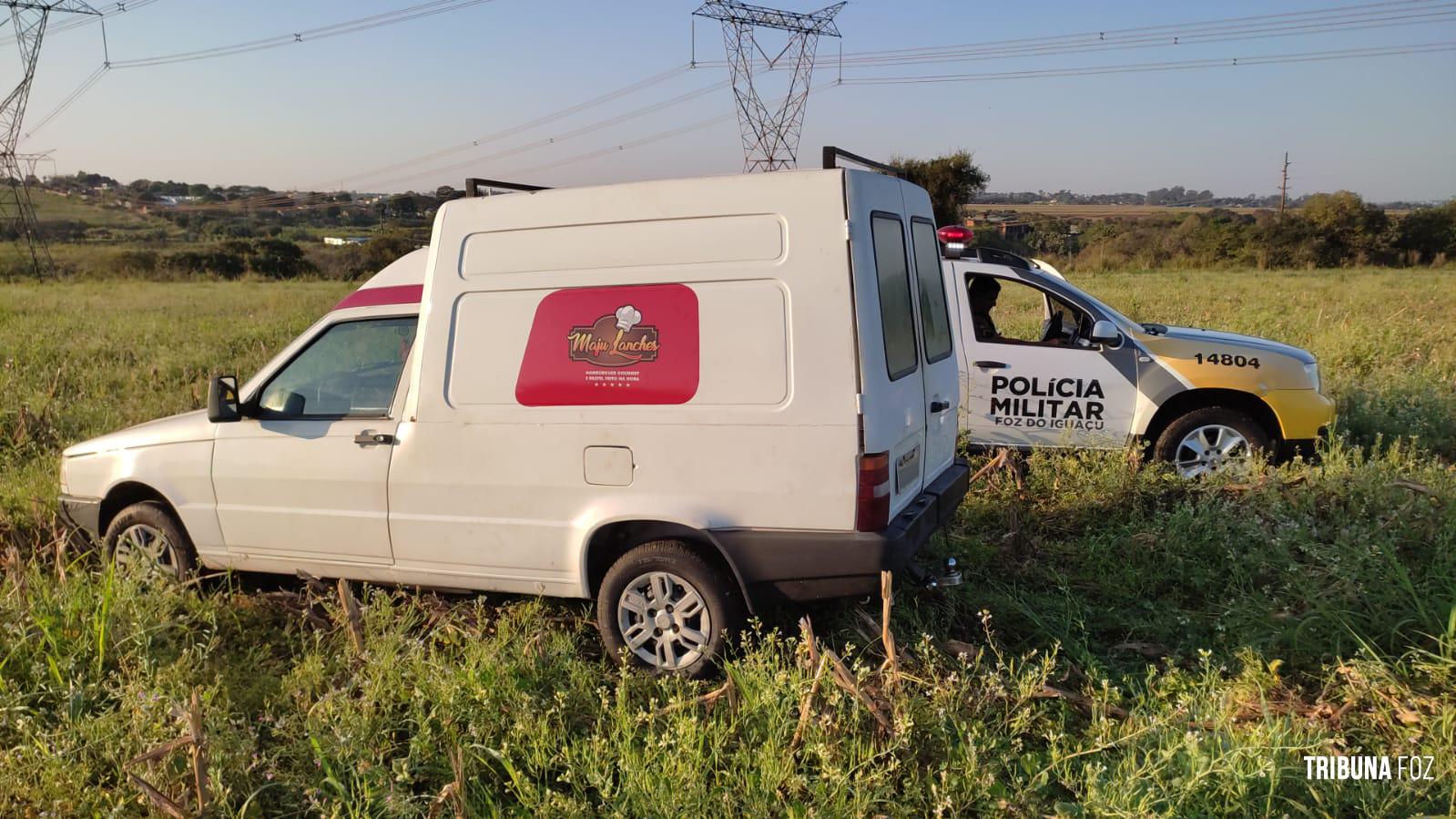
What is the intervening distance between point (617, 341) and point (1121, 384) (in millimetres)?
4346

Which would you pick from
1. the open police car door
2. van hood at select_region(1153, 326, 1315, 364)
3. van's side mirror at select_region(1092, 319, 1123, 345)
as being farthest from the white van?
van hood at select_region(1153, 326, 1315, 364)

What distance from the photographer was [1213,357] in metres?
6.41

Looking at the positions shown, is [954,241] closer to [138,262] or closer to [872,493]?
[872,493]

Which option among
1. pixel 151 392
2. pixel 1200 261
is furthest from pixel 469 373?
pixel 1200 261

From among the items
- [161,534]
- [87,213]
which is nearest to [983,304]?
[161,534]

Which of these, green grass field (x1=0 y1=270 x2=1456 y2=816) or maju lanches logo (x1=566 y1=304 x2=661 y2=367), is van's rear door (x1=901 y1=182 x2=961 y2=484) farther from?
maju lanches logo (x1=566 y1=304 x2=661 y2=367)

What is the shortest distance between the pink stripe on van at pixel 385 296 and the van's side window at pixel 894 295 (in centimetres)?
225

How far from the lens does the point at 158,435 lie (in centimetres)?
488

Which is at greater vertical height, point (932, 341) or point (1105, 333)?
point (932, 341)

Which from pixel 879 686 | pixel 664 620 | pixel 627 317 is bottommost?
pixel 879 686

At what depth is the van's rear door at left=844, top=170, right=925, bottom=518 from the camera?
3553mm

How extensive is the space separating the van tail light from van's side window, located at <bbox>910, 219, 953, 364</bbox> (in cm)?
94

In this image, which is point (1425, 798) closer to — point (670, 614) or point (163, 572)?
point (670, 614)

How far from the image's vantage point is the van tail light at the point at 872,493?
11.6ft
